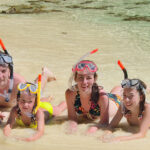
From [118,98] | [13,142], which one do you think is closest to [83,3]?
[118,98]

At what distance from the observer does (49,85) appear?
6.24m

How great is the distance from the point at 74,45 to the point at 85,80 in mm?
4850

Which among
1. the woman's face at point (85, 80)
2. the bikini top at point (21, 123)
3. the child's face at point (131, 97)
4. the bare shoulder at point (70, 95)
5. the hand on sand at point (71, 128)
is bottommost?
the hand on sand at point (71, 128)

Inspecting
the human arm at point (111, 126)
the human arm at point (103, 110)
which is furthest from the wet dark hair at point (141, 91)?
the human arm at point (103, 110)

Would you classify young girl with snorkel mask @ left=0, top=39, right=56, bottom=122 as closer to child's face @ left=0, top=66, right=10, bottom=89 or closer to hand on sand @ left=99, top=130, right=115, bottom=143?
child's face @ left=0, top=66, right=10, bottom=89

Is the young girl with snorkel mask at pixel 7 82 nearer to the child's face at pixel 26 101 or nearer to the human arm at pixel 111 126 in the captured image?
the child's face at pixel 26 101

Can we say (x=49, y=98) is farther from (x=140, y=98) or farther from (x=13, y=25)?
Result: (x=13, y=25)

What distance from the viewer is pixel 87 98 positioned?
4594 mm

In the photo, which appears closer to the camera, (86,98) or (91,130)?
(91,130)

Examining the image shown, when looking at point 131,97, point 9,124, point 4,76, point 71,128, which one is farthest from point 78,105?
point 4,76

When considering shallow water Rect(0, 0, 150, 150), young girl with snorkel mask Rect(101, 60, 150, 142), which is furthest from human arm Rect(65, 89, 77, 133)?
young girl with snorkel mask Rect(101, 60, 150, 142)

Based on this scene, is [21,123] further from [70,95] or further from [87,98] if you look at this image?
[87,98]

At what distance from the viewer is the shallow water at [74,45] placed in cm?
Answer: 416

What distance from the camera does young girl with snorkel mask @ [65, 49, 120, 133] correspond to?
4.36 meters
